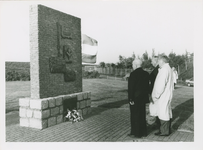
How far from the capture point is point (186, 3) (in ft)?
20.0

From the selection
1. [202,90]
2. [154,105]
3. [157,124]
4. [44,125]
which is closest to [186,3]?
[202,90]

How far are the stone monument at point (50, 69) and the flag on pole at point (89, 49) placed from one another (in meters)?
0.63

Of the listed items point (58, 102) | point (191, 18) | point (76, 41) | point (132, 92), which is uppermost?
point (191, 18)

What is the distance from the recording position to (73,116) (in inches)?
263

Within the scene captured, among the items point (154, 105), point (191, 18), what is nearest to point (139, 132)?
point (154, 105)

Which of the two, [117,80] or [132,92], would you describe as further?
[117,80]

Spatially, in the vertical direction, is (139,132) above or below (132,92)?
below

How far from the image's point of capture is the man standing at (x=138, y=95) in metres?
5.10

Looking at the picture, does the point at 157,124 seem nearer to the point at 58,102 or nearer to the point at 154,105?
the point at 154,105

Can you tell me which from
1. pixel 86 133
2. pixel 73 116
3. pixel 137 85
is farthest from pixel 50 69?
pixel 137 85

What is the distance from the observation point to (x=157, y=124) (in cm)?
608

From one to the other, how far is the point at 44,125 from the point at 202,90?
175 inches

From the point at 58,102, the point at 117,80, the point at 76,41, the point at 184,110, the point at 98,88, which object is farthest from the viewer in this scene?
the point at 117,80

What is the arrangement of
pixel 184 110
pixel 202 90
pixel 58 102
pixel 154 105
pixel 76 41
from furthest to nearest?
pixel 184 110 → pixel 76 41 → pixel 58 102 → pixel 202 90 → pixel 154 105
